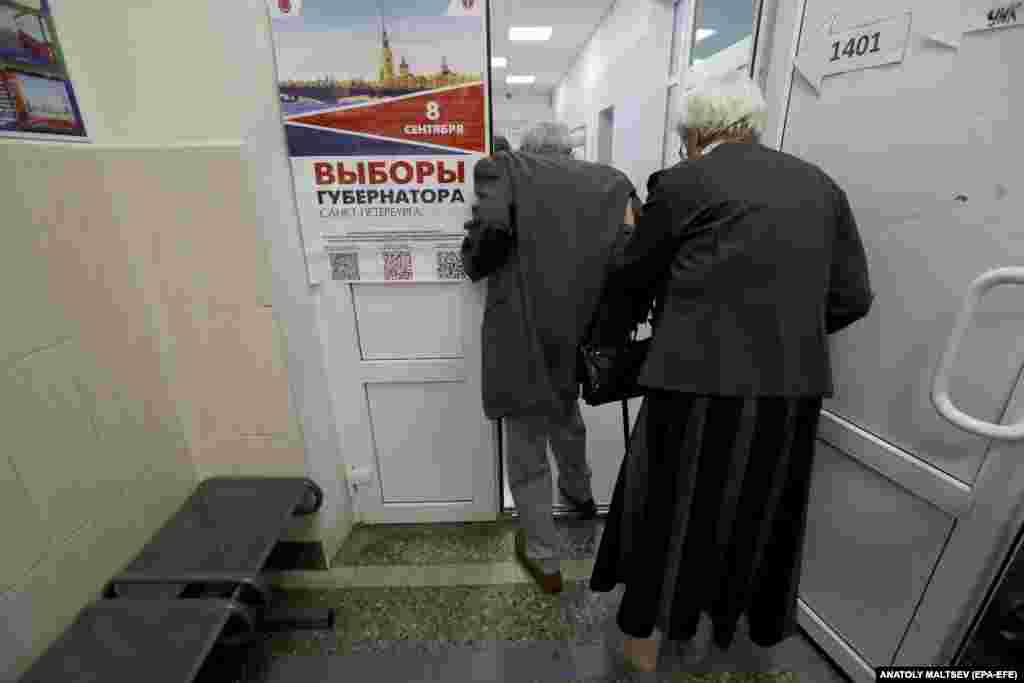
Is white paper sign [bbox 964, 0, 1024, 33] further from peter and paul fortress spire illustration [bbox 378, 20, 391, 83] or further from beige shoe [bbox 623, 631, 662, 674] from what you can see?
beige shoe [bbox 623, 631, 662, 674]

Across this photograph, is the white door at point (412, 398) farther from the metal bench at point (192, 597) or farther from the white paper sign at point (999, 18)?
the white paper sign at point (999, 18)

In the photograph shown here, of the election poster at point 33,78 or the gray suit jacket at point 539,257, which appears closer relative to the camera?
the election poster at point 33,78

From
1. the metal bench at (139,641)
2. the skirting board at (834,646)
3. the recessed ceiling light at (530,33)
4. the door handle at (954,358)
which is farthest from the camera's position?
the recessed ceiling light at (530,33)

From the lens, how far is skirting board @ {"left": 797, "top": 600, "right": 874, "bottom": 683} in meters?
1.29

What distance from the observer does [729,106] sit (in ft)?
3.31

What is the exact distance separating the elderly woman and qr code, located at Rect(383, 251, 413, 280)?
29.4 inches

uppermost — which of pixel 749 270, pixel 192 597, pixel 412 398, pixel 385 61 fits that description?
pixel 385 61

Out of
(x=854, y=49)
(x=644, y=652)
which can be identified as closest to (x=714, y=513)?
(x=644, y=652)

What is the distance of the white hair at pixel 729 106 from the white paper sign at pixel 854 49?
323mm

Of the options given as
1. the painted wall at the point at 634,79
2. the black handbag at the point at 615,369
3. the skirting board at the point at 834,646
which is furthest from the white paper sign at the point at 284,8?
the skirting board at the point at 834,646

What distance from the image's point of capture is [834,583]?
1.35m

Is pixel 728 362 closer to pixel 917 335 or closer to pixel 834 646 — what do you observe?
pixel 917 335

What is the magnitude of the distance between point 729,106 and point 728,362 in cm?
59

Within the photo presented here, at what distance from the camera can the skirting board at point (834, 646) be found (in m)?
1.29
